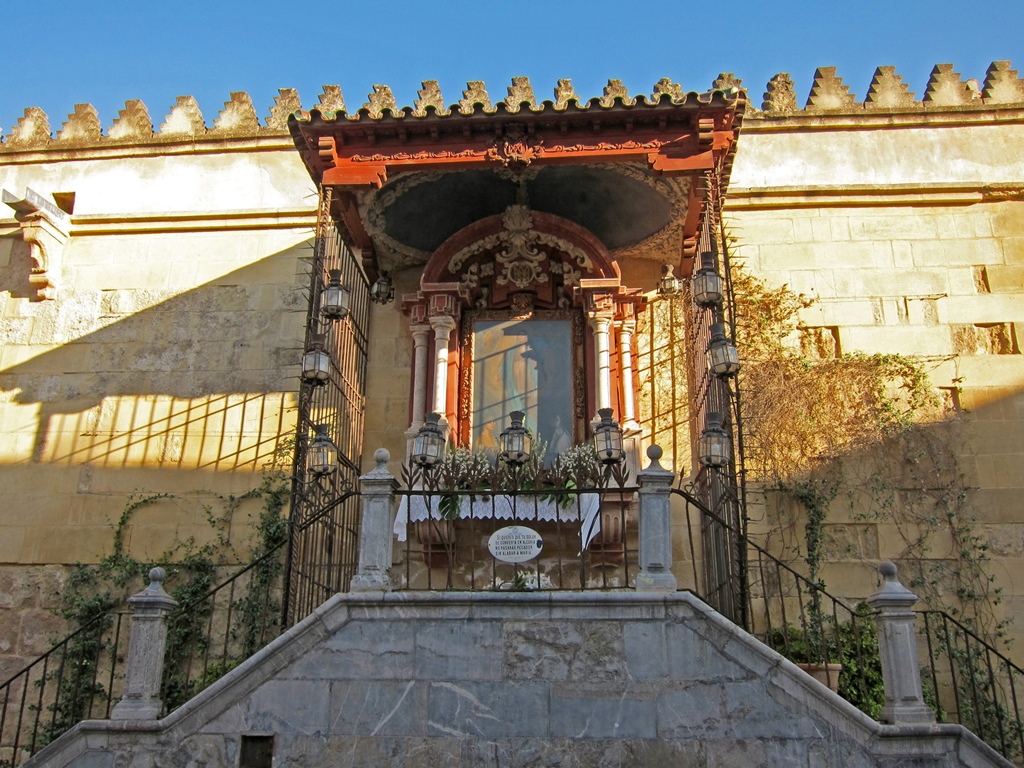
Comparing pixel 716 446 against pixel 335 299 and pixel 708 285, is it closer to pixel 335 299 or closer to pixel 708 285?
pixel 708 285

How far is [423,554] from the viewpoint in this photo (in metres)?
9.17

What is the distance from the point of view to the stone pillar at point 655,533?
671 cm

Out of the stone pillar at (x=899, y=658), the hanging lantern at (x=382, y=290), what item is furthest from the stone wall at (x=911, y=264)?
the hanging lantern at (x=382, y=290)

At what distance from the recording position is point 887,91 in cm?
1095

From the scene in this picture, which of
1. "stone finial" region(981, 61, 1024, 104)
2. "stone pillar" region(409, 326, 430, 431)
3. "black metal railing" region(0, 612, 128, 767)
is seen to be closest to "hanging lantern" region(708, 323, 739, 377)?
"stone pillar" region(409, 326, 430, 431)

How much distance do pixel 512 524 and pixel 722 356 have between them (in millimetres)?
2333

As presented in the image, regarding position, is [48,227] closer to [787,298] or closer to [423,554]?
[423,554]

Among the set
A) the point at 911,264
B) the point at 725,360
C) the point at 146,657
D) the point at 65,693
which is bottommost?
the point at 65,693

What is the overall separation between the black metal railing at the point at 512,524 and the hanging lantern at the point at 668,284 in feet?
7.74

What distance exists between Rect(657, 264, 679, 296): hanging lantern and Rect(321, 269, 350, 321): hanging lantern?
3338 mm

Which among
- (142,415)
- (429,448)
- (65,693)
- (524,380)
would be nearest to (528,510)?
(429,448)

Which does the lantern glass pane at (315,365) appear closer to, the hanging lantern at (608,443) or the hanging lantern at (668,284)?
the hanging lantern at (608,443)

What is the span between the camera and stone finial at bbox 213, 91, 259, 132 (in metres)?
11.5

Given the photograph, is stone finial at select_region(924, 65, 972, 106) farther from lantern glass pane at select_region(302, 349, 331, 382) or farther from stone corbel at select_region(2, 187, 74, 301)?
stone corbel at select_region(2, 187, 74, 301)
